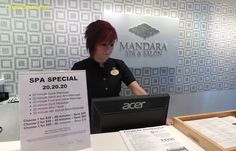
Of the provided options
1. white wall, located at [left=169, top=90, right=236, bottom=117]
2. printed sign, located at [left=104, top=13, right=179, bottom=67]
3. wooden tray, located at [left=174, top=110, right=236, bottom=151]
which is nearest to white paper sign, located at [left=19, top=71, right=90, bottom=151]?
wooden tray, located at [left=174, top=110, right=236, bottom=151]

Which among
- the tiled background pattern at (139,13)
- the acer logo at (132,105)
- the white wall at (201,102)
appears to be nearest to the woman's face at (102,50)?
the tiled background pattern at (139,13)

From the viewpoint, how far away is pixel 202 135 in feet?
2.84

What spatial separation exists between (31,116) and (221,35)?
9.31 ft

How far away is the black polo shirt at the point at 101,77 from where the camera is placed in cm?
167

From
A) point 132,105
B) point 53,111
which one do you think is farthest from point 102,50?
point 53,111

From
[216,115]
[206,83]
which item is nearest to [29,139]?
→ [216,115]

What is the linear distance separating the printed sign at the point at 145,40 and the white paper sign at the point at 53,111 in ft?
5.28

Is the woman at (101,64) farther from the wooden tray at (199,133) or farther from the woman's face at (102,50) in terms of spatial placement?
the wooden tray at (199,133)

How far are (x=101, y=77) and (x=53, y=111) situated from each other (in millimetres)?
956

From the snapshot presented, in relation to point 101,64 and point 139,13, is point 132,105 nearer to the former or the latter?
point 101,64

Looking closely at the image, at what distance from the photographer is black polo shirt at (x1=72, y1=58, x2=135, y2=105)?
1672mm

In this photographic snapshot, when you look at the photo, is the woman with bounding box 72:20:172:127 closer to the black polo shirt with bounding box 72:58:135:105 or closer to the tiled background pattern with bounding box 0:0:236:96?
the black polo shirt with bounding box 72:58:135:105

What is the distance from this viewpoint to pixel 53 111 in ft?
2.51

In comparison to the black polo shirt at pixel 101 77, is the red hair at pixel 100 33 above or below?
above
